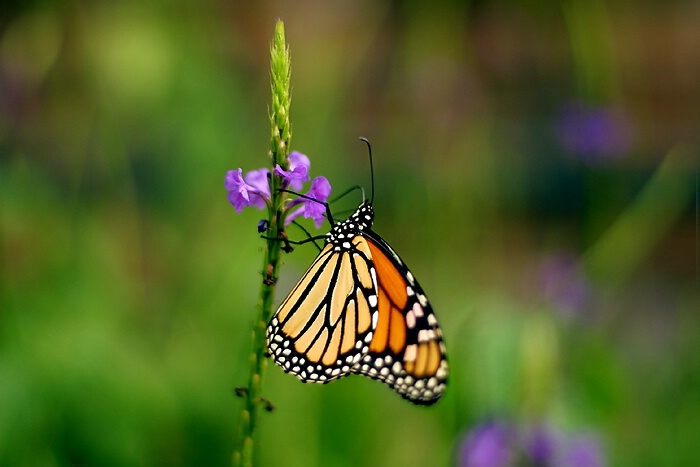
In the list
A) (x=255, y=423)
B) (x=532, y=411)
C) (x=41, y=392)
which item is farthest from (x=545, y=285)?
(x=255, y=423)

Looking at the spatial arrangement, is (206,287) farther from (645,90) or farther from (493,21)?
(645,90)

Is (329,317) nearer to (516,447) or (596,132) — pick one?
(516,447)

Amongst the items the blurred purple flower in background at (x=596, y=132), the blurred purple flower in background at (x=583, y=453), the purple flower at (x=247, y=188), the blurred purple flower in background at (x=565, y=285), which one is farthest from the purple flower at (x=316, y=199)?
the blurred purple flower in background at (x=596, y=132)

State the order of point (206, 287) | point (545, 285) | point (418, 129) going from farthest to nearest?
point (418, 129)
point (545, 285)
point (206, 287)

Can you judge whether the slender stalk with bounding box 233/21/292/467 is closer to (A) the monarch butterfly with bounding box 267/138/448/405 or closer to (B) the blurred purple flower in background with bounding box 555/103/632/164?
(A) the monarch butterfly with bounding box 267/138/448/405

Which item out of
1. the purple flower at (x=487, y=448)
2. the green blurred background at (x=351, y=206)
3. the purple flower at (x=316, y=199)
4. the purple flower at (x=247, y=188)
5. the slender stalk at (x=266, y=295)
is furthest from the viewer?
the green blurred background at (x=351, y=206)

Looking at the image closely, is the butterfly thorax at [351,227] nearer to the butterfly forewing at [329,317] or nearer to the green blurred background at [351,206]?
the butterfly forewing at [329,317]

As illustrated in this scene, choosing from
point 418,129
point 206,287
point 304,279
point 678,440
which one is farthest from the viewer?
point 418,129
